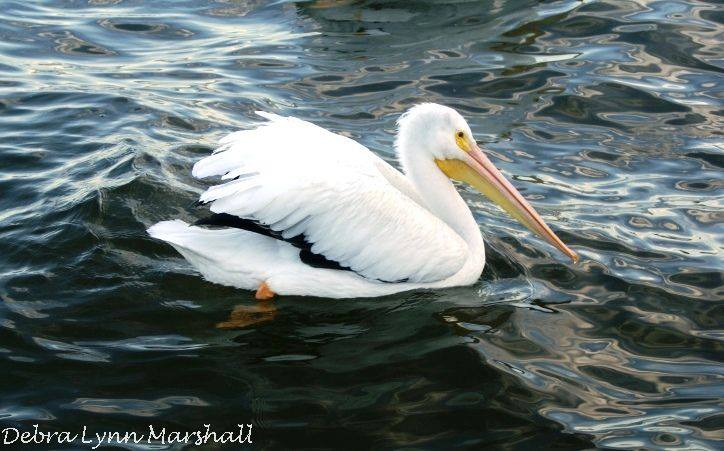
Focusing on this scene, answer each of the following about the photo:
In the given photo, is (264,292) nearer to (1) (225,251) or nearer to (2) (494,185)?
(1) (225,251)

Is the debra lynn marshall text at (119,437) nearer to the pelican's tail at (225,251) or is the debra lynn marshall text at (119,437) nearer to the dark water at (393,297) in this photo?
the dark water at (393,297)

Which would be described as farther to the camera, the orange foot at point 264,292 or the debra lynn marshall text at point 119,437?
the orange foot at point 264,292

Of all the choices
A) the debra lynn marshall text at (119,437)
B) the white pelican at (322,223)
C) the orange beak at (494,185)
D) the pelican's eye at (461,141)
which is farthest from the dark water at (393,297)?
the pelican's eye at (461,141)

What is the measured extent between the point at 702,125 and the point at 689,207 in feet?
4.52

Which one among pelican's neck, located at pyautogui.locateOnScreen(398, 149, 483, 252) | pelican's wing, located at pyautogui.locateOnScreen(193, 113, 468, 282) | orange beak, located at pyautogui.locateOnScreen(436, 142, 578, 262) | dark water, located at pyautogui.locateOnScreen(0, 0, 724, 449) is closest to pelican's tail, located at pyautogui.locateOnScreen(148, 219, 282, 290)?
dark water, located at pyautogui.locateOnScreen(0, 0, 724, 449)

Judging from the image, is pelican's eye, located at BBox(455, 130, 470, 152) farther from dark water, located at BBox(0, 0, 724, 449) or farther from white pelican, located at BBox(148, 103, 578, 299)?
dark water, located at BBox(0, 0, 724, 449)

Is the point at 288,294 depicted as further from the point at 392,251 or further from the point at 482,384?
the point at 482,384

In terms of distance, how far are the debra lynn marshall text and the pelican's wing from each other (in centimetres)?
119

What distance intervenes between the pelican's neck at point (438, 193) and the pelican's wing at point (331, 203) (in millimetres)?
158

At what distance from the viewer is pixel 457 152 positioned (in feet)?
18.3

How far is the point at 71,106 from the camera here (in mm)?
7531

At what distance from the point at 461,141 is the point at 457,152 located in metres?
0.06

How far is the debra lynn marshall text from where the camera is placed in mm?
4098

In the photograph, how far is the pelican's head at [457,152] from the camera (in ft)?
18.2
